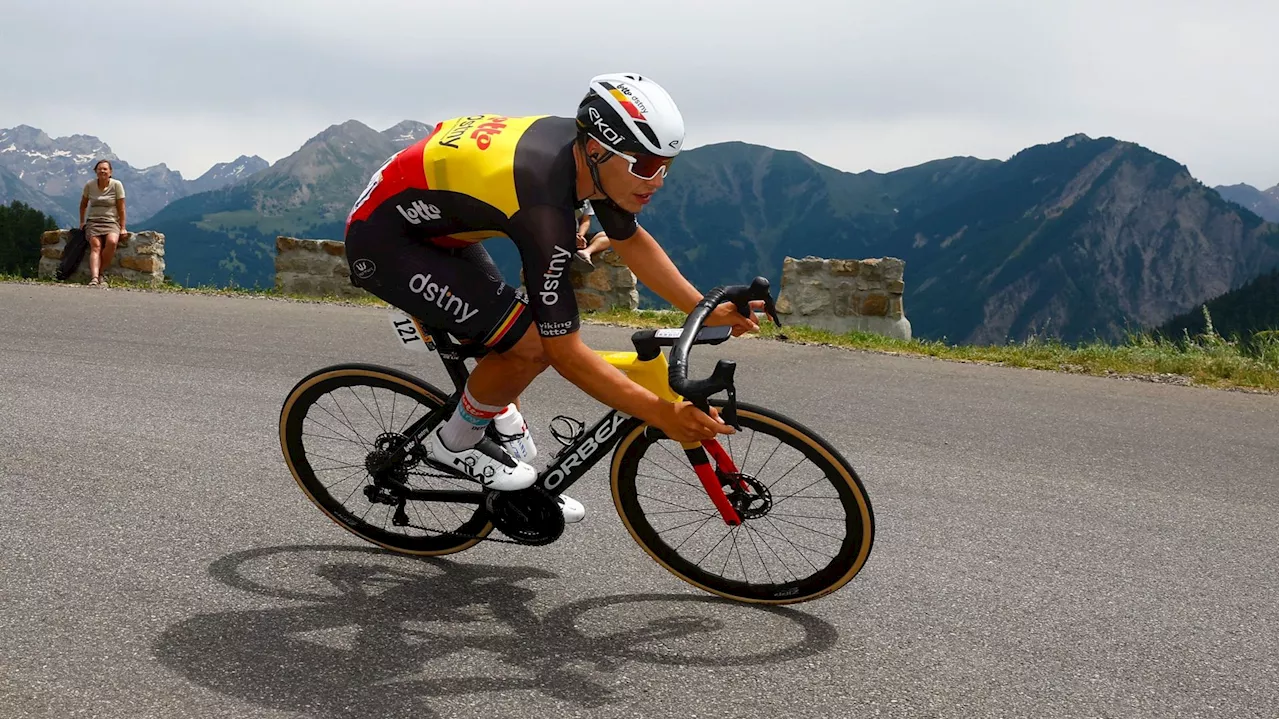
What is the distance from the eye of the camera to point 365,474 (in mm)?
4328

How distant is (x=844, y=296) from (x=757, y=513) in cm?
901

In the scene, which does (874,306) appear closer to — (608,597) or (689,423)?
(608,597)

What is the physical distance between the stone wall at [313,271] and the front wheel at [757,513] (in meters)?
10.4

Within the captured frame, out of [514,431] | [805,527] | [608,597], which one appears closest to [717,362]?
[514,431]

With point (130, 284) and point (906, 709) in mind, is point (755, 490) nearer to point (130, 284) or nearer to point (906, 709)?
point (906, 709)

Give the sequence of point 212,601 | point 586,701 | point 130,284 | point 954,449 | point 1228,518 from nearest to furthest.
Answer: point 586,701
point 212,601
point 1228,518
point 954,449
point 130,284

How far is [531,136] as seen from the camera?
3.32m

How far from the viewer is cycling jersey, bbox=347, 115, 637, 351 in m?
3.17

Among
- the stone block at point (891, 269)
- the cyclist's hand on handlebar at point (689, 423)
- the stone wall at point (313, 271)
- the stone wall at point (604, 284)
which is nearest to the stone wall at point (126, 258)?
the stone wall at point (313, 271)

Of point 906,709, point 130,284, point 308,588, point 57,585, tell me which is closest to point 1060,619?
point 906,709

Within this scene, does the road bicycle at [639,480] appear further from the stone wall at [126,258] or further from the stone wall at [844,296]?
the stone wall at [126,258]

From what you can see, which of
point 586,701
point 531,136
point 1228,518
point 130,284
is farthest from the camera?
point 130,284

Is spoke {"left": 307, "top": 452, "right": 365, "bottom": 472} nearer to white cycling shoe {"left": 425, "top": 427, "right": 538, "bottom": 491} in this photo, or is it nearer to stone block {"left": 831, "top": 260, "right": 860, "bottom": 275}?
white cycling shoe {"left": 425, "top": 427, "right": 538, "bottom": 491}

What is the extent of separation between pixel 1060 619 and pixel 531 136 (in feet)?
8.47
